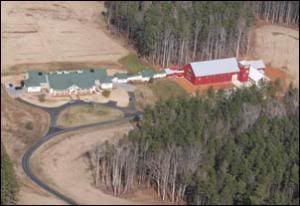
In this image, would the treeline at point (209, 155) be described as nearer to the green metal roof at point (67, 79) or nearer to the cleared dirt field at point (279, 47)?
the green metal roof at point (67, 79)

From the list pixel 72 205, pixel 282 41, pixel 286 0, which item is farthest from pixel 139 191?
pixel 286 0

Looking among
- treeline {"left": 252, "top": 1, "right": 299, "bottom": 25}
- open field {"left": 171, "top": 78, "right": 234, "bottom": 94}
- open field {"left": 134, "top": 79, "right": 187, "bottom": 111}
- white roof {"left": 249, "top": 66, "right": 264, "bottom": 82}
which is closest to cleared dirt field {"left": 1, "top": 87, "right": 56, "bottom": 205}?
open field {"left": 134, "top": 79, "right": 187, "bottom": 111}

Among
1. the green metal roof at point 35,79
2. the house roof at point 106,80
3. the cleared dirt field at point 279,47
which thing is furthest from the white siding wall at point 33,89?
the cleared dirt field at point 279,47

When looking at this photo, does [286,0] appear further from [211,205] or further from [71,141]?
[211,205]

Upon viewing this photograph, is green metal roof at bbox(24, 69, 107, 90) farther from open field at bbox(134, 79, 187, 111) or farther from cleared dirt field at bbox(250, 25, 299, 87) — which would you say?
cleared dirt field at bbox(250, 25, 299, 87)

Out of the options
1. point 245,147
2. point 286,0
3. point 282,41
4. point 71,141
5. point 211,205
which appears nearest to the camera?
point 211,205
